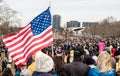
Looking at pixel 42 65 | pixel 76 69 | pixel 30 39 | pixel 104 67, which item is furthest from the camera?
pixel 30 39

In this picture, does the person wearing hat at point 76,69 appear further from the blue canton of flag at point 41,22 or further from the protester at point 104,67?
the blue canton of flag at point 41,22

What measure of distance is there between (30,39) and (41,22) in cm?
116

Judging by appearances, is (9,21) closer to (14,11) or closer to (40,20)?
(14,11)

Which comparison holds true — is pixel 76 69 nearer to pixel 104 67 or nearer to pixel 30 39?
pixel 104 67

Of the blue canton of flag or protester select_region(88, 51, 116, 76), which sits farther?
the blue canton of flag

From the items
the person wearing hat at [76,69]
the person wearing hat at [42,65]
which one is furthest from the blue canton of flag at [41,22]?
the person wearing hat at [42,65]

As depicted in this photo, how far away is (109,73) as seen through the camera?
23.8 feet

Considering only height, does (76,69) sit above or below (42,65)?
below

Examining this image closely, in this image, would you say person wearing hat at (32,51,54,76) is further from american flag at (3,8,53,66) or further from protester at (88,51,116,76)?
american flag at (3,8,53,66)

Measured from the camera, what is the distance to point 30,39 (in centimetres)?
1005

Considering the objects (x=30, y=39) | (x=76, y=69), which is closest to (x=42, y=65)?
(x=76, y=69)

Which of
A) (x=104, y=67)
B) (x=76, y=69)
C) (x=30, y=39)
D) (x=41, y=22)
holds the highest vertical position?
(x=41, y=22)

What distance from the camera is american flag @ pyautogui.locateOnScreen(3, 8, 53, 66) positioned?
31.3 feet

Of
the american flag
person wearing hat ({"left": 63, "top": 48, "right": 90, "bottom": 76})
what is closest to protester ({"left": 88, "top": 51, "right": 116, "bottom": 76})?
person wearing hat ({"left": 63, "top": 48, "right": 90, "bottom": 76})
